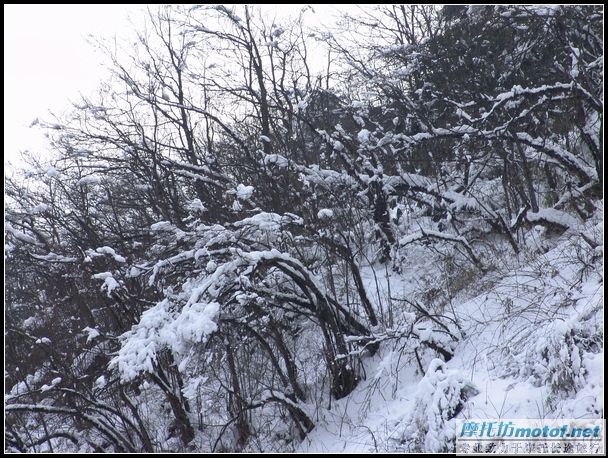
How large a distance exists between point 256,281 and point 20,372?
496 cm

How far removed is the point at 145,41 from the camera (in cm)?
1154

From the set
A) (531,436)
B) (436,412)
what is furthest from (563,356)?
(436,412)

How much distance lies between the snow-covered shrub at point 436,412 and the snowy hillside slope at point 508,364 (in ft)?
0.03

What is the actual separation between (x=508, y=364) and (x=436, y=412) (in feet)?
3.28

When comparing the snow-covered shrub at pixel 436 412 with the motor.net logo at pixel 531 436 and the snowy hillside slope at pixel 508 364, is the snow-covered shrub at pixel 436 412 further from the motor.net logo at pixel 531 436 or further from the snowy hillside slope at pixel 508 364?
the motor.net logo at pixel 531 436

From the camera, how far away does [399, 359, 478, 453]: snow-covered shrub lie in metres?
4.70

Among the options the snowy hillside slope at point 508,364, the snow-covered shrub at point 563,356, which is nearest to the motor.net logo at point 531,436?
the snowy hillside slope at point 508,364

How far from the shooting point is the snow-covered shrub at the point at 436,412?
4703 millimetres

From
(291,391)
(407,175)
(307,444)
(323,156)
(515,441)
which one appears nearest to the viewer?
(515,441)

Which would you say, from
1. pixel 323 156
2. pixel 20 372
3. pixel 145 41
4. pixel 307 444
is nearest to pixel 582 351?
pixel 307 444

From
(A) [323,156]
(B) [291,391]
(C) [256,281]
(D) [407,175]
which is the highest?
(A) [323,156]

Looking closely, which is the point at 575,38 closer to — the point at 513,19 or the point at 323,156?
the point at 513,19

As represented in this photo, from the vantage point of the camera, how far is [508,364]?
518 centimetres

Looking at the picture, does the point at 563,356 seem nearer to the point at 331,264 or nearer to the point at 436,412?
the point at 436,412
